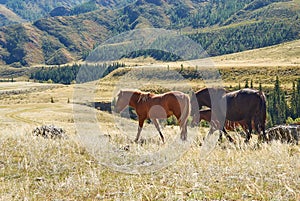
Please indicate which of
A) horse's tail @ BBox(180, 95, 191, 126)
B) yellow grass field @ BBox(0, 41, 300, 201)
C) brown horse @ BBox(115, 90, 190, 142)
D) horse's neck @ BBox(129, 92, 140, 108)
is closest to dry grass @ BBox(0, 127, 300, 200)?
yellow grass field @ BBox(0, 41, 300, 201)

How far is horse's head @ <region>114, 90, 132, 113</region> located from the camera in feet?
49.6

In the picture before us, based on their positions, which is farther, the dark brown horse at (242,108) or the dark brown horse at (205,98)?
the dark brown horse at (205,98)

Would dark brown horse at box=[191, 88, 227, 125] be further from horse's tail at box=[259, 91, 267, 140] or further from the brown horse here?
horse's tail at box=[259, 91, 267, 140]

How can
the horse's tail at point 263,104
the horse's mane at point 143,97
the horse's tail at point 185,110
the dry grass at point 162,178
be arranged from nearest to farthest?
the dry grass at point 162,178, the horse's tail at point 185,110, the horse's tail at point 263,104, the horse's mane at point 143,97

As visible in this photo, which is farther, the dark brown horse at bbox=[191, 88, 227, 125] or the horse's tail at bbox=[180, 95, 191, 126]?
the dark brown horse at bbox=[191, 88, 227, 125]

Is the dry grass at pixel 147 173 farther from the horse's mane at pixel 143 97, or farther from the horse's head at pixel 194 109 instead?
the horse's mane at pixel 143 97

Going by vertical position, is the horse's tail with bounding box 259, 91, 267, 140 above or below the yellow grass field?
above

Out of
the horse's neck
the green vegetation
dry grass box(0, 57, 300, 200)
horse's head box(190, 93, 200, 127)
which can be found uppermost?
the horse's neck

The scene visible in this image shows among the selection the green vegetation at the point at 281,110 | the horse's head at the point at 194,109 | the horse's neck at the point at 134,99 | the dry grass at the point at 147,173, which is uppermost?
the horse's neck at the point at 134,99

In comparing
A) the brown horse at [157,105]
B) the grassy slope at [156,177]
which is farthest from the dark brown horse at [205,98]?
the grassy slope at [156,177]

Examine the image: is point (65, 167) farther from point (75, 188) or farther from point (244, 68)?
point (244, 68)

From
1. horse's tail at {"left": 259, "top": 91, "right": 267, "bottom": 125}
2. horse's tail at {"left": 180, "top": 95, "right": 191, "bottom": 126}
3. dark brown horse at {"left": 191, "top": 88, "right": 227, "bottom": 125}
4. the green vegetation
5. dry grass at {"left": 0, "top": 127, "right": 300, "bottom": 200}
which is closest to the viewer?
dry grass at {"left": 0, "top": 127, "right": 300, "bottom": 200}

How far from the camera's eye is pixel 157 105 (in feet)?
48.4

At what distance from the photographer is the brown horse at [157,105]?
1440cm
